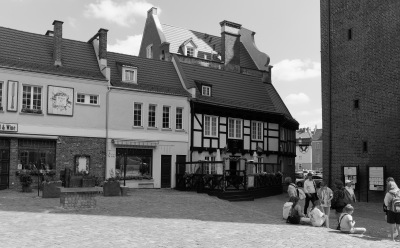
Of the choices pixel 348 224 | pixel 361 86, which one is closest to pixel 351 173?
pixel 361 86

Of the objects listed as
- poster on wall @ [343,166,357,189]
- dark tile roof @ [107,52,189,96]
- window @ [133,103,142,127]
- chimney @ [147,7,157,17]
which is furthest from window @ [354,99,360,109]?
chimney @ [147,7,157,17]

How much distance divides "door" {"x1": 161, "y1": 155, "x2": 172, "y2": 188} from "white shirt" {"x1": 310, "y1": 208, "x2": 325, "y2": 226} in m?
15.6

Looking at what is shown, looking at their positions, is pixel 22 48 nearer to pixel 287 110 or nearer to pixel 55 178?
pixel 55 178

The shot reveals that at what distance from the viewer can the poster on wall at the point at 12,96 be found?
77.6 ft

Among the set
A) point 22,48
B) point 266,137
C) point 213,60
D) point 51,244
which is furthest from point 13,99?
point 213,60

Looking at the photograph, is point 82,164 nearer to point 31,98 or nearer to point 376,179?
point 31,98

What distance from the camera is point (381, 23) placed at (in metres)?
25.1

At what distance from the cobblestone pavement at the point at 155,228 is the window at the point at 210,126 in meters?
13.3

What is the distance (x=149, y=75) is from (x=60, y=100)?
686 cm

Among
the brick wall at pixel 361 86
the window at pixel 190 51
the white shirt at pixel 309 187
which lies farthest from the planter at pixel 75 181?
the window at pixel 190 51

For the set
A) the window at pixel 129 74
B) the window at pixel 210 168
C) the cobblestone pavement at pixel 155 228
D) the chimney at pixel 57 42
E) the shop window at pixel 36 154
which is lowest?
the cobblestone pavement at pixel 155 228

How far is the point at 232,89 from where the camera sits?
112 feet

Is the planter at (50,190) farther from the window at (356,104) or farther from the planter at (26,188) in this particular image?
the window at (356,104)

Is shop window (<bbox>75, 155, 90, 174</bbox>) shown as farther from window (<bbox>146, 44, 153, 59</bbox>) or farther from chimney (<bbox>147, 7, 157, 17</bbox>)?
chimney (<bbox>147, 7, 157, 17</bbox>)
